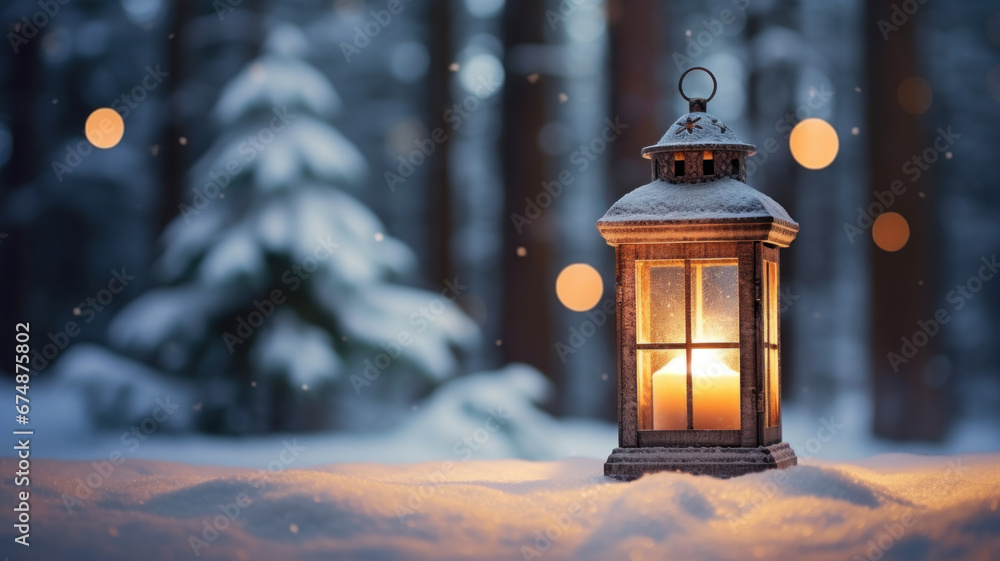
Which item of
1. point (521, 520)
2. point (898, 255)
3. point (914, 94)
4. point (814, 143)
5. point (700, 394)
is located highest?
point (914, 94)

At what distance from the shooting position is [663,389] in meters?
6.34

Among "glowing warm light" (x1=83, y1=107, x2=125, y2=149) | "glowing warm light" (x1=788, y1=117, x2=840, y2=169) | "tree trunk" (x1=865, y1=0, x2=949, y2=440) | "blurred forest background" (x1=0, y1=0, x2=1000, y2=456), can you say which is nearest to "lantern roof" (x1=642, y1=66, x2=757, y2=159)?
"blurred forest background" (x1=0, y1=0, x2=1000, y2=456)

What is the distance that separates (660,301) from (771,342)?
32.7 inches

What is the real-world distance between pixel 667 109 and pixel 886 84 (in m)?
2.96

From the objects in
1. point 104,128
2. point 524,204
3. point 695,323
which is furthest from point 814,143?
point 104,128

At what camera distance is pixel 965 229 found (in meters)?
13.3

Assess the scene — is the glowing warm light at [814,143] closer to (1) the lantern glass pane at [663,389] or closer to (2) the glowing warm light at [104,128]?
(1) the lantern glass pane at [663,389]

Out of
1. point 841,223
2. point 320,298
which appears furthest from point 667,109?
point 320,298

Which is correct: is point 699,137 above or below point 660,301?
above

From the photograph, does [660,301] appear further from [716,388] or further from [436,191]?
[436,191]

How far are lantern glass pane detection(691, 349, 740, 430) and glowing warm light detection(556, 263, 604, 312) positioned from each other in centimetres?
622

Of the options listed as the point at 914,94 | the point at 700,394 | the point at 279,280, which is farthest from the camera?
the point at 914,94

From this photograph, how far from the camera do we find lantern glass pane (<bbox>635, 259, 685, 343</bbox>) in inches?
250

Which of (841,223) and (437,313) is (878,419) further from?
(437,313)
